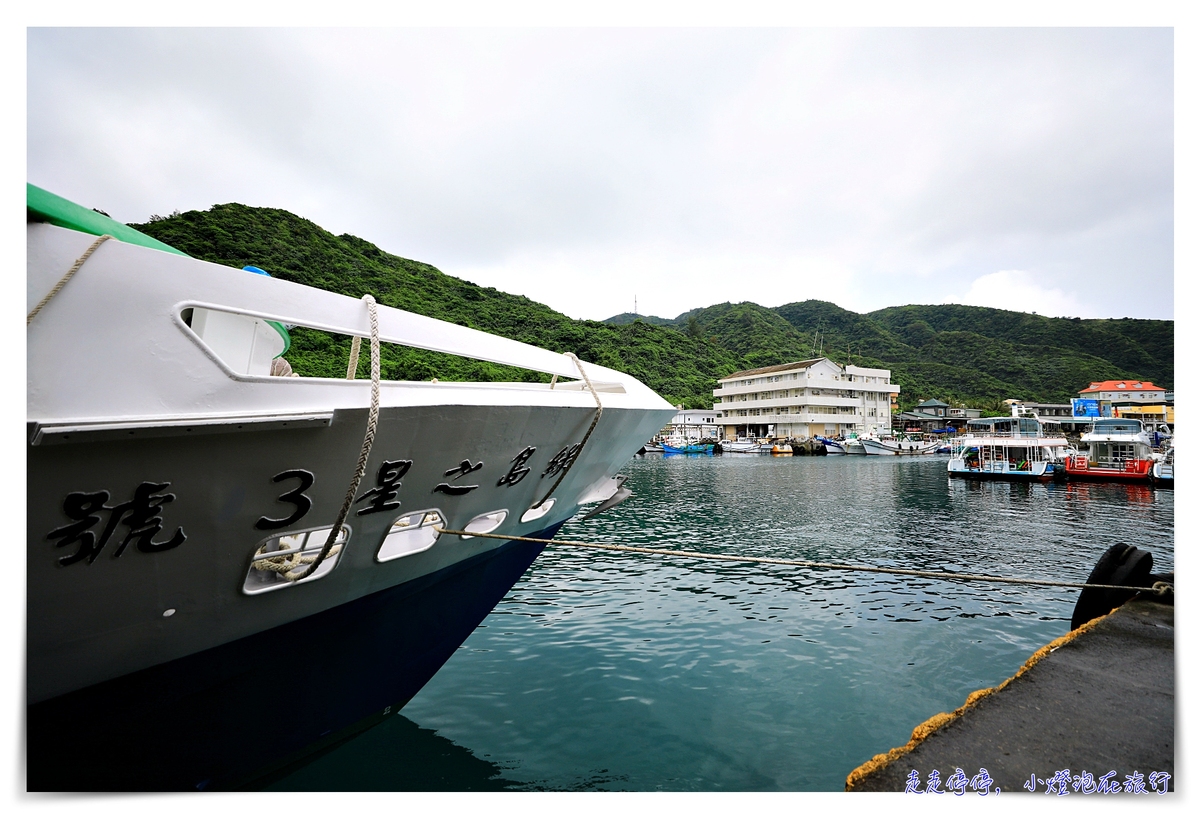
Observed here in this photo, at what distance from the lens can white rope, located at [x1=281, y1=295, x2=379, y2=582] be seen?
108 inches

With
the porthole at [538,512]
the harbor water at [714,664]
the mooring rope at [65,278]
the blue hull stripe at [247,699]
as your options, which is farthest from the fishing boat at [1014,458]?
the mooring rope at [65,278]

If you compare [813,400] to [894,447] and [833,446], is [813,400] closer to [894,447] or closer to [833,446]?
[833,446]

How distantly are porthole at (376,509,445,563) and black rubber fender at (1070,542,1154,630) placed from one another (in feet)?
25.0

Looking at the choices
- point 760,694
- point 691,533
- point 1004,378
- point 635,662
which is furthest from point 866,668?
point 1004,378

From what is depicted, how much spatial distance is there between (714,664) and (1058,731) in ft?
12.8

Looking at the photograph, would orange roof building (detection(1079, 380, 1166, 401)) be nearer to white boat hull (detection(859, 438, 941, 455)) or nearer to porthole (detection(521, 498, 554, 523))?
white boat hull (detection(859, 438, 941, 455))

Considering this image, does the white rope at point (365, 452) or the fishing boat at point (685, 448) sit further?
the fishing boat at point (685, 448)

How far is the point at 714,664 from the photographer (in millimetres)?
6977

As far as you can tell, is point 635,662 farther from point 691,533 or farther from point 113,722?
point 691,533

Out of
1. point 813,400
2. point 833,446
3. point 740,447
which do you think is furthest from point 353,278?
point 813,400

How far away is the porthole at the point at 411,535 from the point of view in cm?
379

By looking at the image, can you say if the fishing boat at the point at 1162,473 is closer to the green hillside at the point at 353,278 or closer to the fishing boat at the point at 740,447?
the green hillside at the point at 353,278

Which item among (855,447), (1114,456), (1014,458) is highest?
(1114,456)

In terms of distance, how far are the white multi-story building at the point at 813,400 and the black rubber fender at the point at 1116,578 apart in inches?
2575
